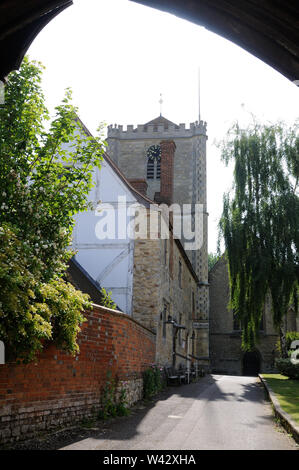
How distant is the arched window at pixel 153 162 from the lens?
1500 inches

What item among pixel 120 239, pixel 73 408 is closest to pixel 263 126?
pixel 120 239

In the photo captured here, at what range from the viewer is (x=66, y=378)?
7758mm

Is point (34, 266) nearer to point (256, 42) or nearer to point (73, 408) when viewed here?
point (73, 408)

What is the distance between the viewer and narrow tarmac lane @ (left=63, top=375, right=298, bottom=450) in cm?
635

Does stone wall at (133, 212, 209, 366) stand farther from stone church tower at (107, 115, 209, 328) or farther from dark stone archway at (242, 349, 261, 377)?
stone church tower at (107, 115, 209, 328)

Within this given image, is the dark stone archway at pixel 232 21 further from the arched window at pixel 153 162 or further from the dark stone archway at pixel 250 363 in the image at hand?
the arched window at pixel 153 162

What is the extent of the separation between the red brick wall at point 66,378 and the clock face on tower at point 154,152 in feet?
93.2

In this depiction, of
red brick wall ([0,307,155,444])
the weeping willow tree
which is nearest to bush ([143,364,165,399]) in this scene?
red brick wall ([0,307,155,444])

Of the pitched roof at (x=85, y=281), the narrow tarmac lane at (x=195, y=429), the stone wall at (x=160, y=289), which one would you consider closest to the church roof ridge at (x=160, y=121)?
the stone wall at (x=160, y=289)

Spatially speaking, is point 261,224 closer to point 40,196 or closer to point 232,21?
point 40,196

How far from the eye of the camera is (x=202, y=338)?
1247 inches

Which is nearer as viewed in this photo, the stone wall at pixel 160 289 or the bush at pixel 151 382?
the bush at pixel 151 382

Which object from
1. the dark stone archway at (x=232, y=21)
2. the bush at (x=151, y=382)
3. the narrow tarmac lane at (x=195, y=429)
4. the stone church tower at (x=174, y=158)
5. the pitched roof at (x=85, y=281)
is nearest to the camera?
the dark stone archway at (x=232, y=21)
